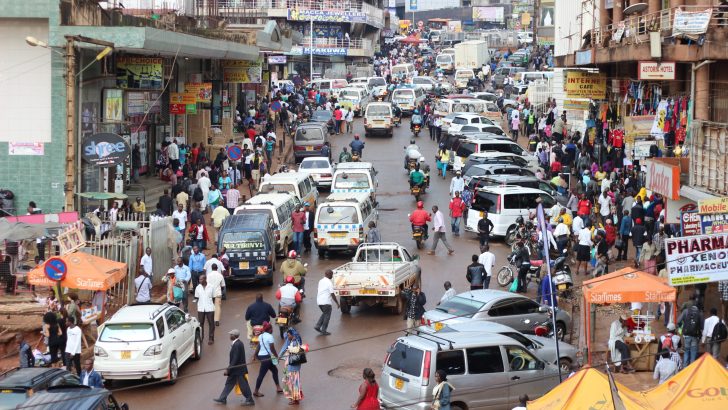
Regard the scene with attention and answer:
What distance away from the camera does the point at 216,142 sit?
48562 mm

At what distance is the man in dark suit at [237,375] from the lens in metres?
19.0

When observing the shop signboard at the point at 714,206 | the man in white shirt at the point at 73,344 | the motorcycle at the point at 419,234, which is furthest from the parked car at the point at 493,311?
the motorcycle at the point at 419,234

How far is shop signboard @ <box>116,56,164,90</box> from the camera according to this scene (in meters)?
34.0

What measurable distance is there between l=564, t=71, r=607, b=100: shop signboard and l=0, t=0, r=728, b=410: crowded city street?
0.10 meters

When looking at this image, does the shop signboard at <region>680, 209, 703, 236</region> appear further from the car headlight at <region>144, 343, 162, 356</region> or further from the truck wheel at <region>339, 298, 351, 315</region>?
the car headlight at <region>144, 343, 162, 356</region>

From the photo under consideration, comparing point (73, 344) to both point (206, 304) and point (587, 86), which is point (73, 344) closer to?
point (206, 304)

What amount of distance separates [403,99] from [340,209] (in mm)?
33338

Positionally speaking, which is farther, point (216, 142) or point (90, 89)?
point (216, 142)

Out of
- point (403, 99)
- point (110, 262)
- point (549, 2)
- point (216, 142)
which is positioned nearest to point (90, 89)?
A: point (110, 262)

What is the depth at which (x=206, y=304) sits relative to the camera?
23.1 meters

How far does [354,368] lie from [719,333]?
21.7ft

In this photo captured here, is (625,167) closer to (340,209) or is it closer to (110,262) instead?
(340,209)

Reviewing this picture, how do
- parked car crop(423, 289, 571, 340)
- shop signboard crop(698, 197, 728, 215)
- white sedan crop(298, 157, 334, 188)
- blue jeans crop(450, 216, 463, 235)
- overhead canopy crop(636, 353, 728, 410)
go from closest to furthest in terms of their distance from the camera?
overhead canopy crop(636, 353, 728, 410) < shop signboard crop(698, 197, 728, 215) < parked car crop(423, 289, 571, 340) < blue jeans crop(450, 216, 463, 235) < white sedan crop(298, 157, 334, 188)

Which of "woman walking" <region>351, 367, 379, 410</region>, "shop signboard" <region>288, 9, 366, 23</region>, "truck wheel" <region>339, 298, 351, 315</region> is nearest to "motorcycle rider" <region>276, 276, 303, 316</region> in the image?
"truck wheel" <region>339, 298, 351, 315</region>
